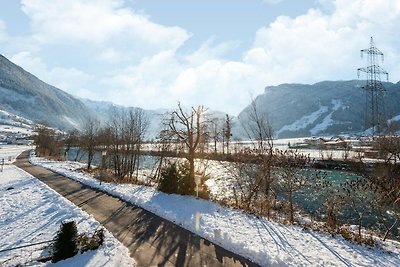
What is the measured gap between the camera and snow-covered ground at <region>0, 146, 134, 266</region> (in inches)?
464

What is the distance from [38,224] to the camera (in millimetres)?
17812

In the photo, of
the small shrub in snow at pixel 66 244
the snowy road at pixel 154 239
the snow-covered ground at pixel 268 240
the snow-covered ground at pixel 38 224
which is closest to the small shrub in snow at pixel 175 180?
the snow-covered ground at pixel 268 240

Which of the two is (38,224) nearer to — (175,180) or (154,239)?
(154,239)

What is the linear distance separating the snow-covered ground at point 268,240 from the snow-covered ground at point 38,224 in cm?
390

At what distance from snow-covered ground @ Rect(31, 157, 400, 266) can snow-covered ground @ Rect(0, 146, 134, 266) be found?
390 cm

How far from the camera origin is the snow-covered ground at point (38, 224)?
11.8 m

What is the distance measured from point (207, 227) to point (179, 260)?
3.32 meters

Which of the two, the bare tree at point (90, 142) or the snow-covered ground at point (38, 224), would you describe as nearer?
the snow-covered ground at point (38, 224)

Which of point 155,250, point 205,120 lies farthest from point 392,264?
point 205,120

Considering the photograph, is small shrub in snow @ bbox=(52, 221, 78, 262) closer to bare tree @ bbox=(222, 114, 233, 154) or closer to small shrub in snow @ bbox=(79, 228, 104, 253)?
small shrub in snow @ bbox=(79, 228, 104, 253)

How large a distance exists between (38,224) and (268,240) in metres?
13.3

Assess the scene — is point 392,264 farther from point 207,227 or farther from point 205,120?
point 205,120

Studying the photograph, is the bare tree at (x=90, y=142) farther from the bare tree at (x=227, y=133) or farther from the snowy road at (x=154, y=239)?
the snowy road at (x=154, y=239)

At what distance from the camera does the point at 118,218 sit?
1739 cm
